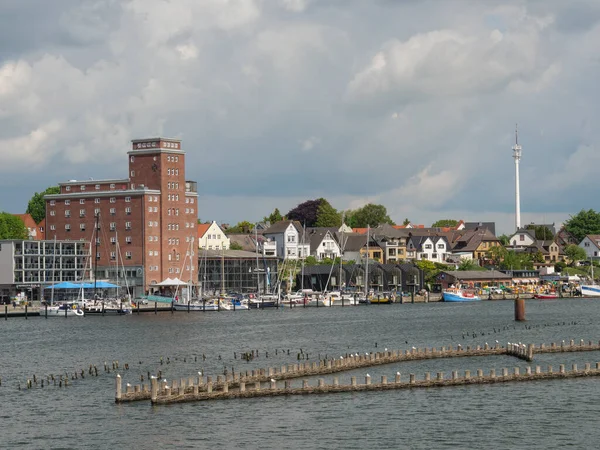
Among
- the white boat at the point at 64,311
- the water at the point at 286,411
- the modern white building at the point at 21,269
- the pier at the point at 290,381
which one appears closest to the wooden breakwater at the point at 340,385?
the pier at the point at 290,381

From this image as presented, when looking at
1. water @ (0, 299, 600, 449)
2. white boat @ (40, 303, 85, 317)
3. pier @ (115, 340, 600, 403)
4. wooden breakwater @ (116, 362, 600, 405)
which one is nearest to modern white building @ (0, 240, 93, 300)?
white boat @ (40, 303, 85, 317)

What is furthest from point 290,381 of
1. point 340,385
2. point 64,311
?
point 64,311

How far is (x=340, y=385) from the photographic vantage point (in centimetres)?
7294

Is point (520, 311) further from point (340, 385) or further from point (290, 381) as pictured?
point (340, 385)

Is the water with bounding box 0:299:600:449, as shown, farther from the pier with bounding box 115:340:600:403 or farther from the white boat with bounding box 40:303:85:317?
the white boat with bounding box 40:303:85:317

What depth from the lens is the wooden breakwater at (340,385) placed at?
2741 inches

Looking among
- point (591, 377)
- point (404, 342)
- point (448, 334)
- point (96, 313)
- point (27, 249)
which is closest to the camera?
point (591, 377)

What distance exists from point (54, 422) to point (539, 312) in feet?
435

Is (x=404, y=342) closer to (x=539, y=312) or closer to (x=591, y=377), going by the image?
(x=591, y=377)

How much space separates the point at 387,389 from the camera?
73.4 metres

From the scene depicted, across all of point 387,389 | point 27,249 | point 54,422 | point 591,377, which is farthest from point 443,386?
point 27,249

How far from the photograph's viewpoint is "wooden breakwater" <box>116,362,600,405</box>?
69625 millimetres

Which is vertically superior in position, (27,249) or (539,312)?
(27,249)

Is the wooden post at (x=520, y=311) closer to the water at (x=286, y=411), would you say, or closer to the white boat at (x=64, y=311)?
Result: the water at (x=286, y=411)
